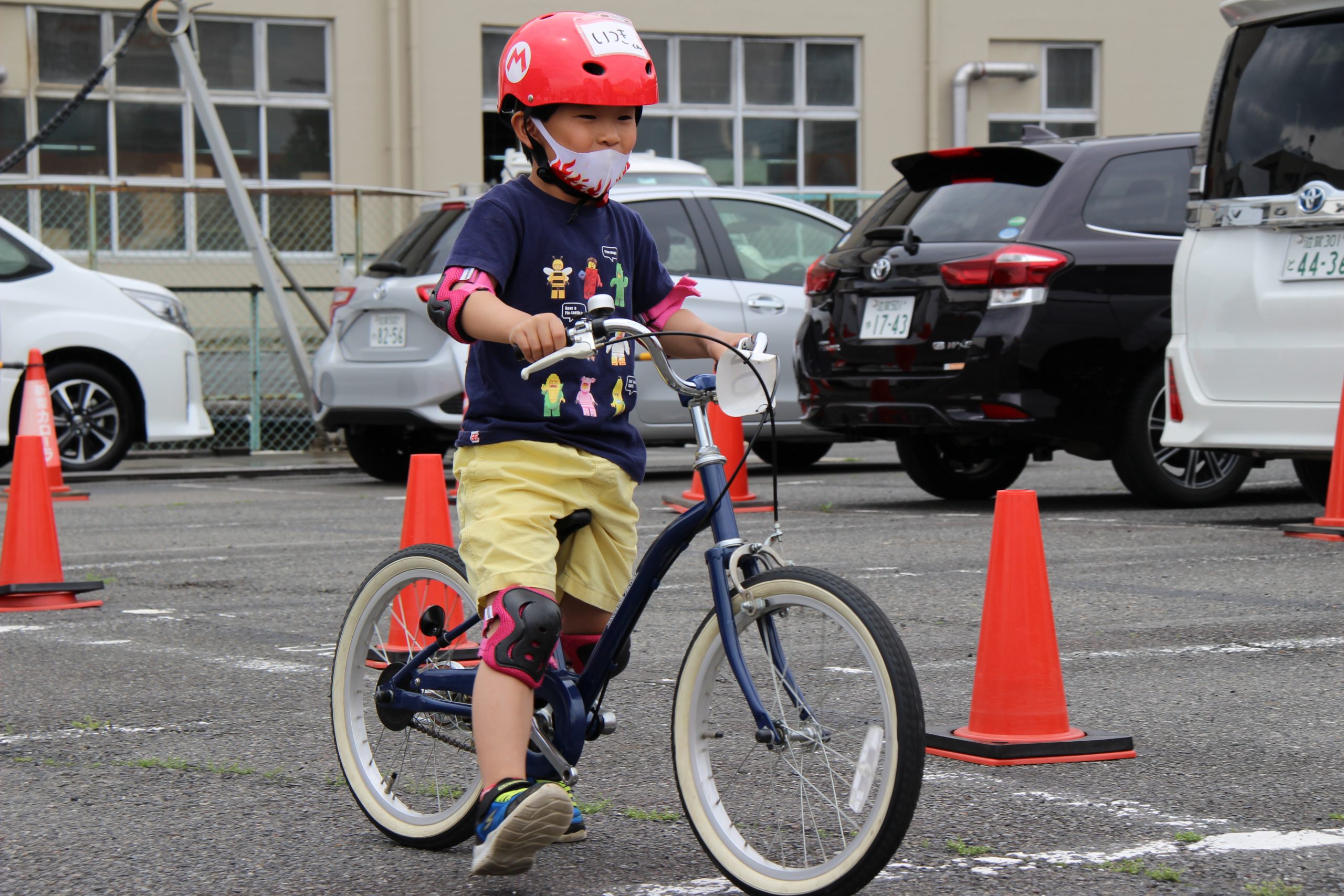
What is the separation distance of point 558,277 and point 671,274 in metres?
7.81

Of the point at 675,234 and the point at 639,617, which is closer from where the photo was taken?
the point at 639,617

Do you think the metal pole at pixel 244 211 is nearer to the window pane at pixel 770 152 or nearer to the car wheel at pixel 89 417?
the car wheel at pixel 89 417

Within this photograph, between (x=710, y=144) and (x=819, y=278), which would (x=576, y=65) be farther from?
(x=710, y=144)

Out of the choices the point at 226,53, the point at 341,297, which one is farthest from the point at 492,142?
the point at 341,297

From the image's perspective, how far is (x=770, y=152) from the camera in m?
23.0

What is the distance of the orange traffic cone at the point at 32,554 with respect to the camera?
24.1 feet

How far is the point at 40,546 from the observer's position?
7438 mm

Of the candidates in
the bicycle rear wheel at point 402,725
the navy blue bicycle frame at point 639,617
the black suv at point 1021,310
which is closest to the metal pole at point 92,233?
the black suv at point 1021,310

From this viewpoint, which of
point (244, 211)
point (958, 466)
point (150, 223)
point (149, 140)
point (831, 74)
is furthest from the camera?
point (831, 74)

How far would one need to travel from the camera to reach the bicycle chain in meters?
3.81

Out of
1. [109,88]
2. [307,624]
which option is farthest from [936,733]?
[109,88]

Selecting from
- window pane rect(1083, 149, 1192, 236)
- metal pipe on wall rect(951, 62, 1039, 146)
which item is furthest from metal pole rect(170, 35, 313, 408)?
metal pipe on wall rect(951, 62, 1039, 146)

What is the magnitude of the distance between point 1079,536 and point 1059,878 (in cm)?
522

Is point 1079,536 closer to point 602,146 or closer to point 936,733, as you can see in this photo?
point 936,733
